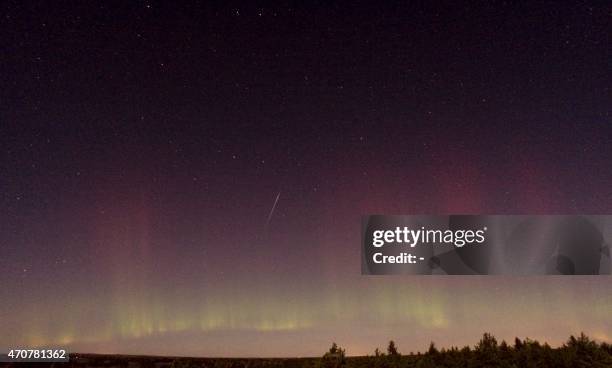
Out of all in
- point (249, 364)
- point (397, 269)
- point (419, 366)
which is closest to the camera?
point (419, 366)

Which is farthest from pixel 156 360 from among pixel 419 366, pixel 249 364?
pixel 419 366

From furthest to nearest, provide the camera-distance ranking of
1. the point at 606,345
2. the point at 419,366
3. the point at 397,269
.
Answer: the point at 397,269, the point at 606,345, the point at 419,366

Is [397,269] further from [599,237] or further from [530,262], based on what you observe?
[599,237]

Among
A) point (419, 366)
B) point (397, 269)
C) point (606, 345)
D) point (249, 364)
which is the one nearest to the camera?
point (419, 366)

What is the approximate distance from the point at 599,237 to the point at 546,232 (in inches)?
52.1

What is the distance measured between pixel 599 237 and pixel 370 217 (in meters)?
6.06

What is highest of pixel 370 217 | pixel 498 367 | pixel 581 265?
pixel 370 217

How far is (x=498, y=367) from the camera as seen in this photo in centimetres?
1177

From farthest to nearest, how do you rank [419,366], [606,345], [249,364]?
[249,364] → [606,345] → [419,366]

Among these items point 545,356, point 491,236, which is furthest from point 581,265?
point 545,356

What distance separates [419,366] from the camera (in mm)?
11602

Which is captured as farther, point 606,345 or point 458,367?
point 606,345

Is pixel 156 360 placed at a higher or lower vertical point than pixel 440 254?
lower

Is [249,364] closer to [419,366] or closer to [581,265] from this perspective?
[419,366]
